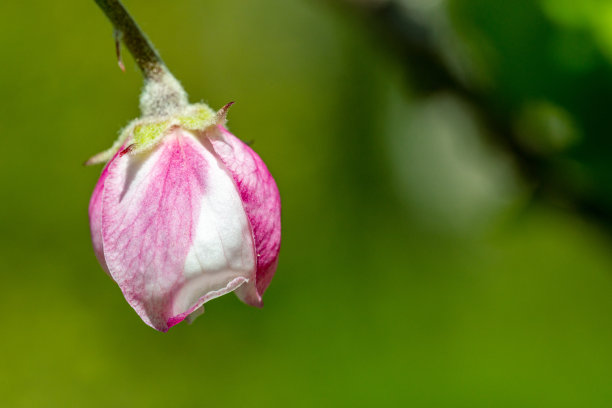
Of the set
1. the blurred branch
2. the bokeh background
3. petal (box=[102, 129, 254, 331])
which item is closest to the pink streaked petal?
petal (box=[102, 129, 254, 331])

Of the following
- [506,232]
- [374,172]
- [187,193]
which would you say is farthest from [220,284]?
[374,172]

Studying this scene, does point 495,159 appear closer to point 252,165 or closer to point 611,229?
point 611,229

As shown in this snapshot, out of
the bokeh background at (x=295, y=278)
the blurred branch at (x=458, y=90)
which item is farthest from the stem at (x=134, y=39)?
the bokeh background at (x=295, y=278)

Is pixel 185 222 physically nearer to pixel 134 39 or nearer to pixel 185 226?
pixel 185 226

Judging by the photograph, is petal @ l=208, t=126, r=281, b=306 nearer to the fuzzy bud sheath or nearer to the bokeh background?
the fuzzy bud sheath

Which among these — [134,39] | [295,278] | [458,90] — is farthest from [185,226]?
[295,278]

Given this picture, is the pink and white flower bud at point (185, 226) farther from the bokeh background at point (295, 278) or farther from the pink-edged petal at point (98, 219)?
the bokeh background at point (295, 278)

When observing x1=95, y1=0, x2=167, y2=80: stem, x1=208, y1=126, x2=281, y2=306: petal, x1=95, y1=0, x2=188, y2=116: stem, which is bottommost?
x1=208, y1=126, x2=281, y2=306: petal
